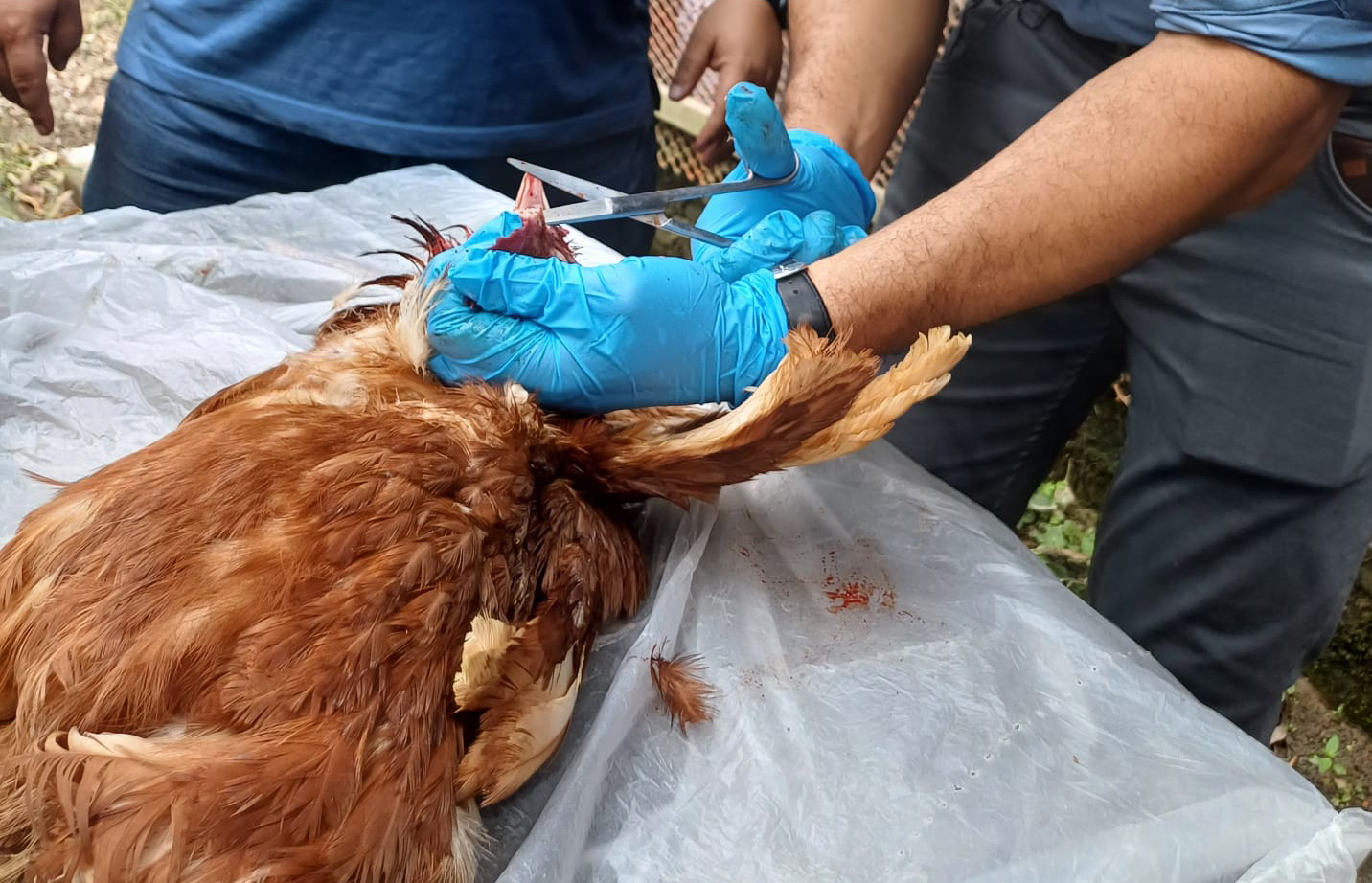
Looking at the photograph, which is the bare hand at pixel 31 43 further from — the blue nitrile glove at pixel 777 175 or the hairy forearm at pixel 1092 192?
the hairy forearm at pixel 1092 192

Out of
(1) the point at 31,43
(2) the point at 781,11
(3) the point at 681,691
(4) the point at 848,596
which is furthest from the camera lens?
(2) the point at 781,11

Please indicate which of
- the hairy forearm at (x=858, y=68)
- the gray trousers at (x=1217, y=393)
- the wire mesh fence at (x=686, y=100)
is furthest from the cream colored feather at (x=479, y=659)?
the wire mesh fence at (x=686, y=100)

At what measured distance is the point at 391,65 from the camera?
167cm

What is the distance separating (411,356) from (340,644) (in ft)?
1.38

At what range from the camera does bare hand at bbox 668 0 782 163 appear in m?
1.92

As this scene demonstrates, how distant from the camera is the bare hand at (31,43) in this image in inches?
61.4

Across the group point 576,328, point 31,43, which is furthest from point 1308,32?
A: point 31,43

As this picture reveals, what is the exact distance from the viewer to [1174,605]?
1.64 meters

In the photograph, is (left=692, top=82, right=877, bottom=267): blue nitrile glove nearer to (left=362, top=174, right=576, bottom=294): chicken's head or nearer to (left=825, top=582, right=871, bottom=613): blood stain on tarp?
(left=362, top=174, right=576, bottom=294): chicken's head

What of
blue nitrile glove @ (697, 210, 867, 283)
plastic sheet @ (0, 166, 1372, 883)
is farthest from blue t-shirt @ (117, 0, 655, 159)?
blue nitrile glove @ (697, 210, 867, 283)

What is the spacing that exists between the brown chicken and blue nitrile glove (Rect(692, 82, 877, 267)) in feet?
1.52

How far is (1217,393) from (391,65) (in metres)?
1.49

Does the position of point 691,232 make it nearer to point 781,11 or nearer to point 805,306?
point 805,306

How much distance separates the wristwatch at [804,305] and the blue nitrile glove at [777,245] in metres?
0.15
